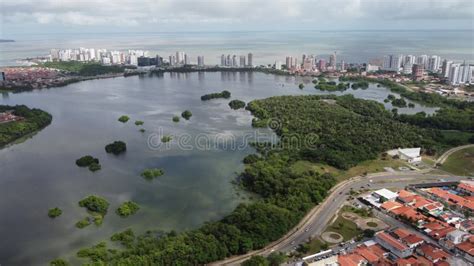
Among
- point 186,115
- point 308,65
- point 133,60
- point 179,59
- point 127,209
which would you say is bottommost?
point 127,209

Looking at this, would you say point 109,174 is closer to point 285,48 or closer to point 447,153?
point 447,153

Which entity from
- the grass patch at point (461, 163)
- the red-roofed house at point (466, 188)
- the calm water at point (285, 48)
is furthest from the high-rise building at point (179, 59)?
the red-roofed house at point (466, 188)

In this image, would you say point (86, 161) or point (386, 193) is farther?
point (86, 161)

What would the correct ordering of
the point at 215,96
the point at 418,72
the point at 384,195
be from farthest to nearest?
the point at 418,72 < the point at 215,96 < the point at 384,195

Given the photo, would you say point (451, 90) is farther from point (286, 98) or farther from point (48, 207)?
point (48, 207)

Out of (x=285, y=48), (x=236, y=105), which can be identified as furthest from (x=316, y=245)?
(x=285, y=48)

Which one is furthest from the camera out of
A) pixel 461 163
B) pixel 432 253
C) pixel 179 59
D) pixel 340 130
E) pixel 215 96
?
pixel 179 59

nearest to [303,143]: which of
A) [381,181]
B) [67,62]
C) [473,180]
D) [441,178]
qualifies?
[381,181]

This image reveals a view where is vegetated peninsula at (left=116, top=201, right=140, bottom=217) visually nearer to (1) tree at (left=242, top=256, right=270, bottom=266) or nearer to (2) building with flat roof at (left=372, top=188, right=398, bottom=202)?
(1) tree at (left=242, top=256, right=270, bottom=266)
